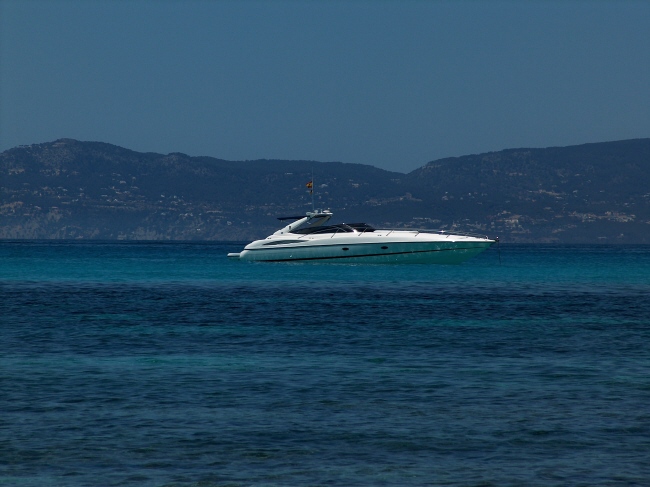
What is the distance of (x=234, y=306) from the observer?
4047 cm

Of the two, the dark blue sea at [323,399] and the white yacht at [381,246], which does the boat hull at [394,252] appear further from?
the dark blue sea at [323,399]

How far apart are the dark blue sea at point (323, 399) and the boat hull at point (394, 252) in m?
38.9

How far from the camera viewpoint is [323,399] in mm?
16594

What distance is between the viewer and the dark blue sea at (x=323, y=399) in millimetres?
12031

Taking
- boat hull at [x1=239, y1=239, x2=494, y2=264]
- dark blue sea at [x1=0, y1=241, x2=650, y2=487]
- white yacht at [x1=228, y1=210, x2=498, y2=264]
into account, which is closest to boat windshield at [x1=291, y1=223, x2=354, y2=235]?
white yacht at [x1=228, y1=210, x2=498, y2=264]

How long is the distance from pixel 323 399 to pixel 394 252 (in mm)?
59389

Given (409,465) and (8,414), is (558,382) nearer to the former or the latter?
(409,465)

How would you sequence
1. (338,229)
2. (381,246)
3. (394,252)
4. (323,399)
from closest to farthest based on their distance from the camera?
(323,399)
(381,246)
(394,252)
(338,229)

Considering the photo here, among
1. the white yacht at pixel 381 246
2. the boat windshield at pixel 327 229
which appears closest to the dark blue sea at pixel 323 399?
the white yacht at pixel 381 246

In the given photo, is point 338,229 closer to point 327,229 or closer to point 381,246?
point 327,229

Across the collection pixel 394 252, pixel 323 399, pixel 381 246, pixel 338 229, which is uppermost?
pixel 338 229

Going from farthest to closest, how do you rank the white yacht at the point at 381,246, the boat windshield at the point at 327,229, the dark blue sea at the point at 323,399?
the boat windshield at the point at 327,229
the white yacht at the point at 381,246
the dark blue sea at the point at 323,399

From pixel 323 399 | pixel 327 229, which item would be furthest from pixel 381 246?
pixel 323 399

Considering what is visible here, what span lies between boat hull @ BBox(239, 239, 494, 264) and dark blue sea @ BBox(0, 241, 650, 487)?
3887 centimetres
